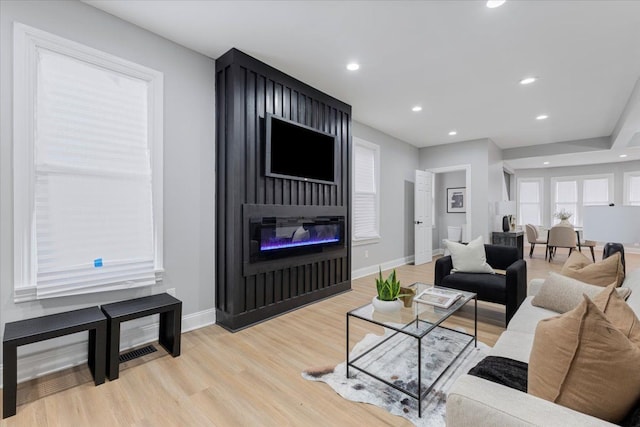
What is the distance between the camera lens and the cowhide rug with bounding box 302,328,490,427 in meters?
1.75

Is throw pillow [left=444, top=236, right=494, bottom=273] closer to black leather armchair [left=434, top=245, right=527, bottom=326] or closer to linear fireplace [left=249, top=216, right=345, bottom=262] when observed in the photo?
black leather armchair [left=434, top=245, right=527, bottom=326]

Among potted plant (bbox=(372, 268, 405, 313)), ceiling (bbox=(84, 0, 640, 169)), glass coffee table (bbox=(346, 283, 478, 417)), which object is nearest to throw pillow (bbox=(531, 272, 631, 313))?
glass coffee table (bbox=(346, 283, 478, 417))

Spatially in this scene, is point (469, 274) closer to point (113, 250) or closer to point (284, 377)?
point (284, 377)

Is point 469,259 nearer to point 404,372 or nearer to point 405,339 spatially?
point 405,339

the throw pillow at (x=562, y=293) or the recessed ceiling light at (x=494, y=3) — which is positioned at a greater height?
the recessed ceiling light at (x=494, y=3)

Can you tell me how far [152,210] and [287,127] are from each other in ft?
5.29

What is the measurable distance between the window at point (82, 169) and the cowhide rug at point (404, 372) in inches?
71.7

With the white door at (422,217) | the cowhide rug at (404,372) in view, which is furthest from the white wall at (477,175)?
the cowhide rug at (404,372)

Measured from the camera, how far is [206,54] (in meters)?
2.99

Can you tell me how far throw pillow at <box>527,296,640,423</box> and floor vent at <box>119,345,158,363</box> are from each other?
264 centimetres

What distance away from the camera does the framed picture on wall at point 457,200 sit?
25.6ft

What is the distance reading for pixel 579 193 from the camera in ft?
29.5

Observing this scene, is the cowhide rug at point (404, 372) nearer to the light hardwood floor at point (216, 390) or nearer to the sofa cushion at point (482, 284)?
the light hardwood floor at point (216, 390)

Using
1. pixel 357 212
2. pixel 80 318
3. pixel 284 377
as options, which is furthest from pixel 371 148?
pixel 80 318
